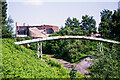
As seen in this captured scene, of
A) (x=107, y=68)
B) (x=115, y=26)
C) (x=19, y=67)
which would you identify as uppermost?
(x=115, y=26)

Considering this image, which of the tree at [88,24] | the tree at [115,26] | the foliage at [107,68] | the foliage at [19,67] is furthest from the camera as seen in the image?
the tree at [88,24]

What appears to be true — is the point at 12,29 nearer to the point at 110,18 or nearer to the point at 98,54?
the point at 98,54

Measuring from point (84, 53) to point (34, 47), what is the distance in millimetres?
11729

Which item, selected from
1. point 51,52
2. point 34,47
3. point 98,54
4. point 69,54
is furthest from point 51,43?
point 98,54

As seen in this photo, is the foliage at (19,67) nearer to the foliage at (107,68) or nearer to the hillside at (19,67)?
the hillside at (19,67)

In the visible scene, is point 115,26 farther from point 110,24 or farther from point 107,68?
point 107,68

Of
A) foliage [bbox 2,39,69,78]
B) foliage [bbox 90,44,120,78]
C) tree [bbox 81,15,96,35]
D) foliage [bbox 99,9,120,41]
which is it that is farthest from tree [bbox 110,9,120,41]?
foliage [bbox 2,39,69,78]

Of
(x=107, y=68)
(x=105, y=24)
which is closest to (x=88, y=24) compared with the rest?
(x=105, y=24)

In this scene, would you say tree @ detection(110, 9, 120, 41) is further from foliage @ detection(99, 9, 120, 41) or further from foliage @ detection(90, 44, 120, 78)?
foliage @ detection(90, 44, 120, 78)

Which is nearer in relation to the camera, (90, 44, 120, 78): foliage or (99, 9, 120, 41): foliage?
(90, 44, 120, 78): foliage

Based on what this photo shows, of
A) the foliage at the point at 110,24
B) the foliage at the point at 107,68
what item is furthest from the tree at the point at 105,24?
the foliage at the point at 107,68

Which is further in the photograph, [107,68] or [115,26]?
[115,26]

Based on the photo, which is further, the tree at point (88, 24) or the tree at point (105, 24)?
the tree at point (88, 24)

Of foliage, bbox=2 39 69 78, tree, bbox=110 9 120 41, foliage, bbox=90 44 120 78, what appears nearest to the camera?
foliage, bbox=2 39 69 78
